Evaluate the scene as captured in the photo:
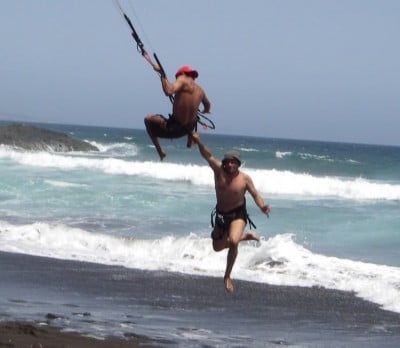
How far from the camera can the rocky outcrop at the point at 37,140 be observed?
211ft

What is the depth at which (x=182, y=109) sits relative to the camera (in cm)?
912

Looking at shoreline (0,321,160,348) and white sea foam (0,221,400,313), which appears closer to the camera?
shoreline (0,321,160,348)

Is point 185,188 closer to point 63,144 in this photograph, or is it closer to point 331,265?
point 331,265

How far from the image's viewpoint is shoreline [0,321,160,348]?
12.1m

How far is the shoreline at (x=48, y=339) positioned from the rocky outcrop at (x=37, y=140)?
168 ft

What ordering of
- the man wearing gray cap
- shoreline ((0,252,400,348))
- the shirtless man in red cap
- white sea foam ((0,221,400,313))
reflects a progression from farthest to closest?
white sea foam ((0,221,400,313)) < shoreline ((0,252,400,348)) < the man wearing gray cap < the shirtless man in red cap

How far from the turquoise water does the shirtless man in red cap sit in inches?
340

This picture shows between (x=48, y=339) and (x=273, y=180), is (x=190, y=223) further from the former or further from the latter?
(x=273, y=180)

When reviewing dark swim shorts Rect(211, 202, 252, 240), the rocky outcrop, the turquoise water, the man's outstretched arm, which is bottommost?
the rocky outcrop

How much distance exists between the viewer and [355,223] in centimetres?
2948

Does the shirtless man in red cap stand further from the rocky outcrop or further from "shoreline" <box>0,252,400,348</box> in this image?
the rocky outcrop

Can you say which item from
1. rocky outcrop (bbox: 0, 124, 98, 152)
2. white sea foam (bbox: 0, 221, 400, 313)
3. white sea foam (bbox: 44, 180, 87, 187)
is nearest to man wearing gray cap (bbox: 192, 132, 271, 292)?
white sea foam (bbox: 0, 221, 400, 313)

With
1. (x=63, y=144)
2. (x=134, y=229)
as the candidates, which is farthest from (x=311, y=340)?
(x=63, y=144)

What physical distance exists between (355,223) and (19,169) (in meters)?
20.0
